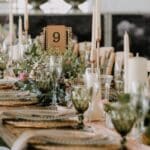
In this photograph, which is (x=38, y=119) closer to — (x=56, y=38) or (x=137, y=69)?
(x=137, y=69)

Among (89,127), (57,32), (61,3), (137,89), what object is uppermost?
(61,3)

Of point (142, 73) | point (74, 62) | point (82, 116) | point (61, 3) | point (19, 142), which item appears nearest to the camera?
point (19, 142)

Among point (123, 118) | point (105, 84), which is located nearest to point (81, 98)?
point (105, 84)

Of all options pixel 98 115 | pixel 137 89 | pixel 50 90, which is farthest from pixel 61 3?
pixel 137 89

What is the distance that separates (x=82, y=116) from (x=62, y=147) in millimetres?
594

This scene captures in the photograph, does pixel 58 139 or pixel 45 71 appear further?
pixel 45 71

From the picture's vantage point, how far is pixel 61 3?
733cm

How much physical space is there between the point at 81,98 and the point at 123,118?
0.50 metres

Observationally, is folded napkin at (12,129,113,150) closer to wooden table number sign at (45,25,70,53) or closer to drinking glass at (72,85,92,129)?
drinking glass at (72,85,92,129)

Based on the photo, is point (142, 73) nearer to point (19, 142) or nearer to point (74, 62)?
point (19, 142)

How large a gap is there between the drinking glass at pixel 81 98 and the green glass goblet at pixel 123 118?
0.43 meters

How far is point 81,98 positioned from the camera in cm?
199

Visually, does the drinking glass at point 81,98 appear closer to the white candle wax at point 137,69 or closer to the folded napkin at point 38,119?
the folded napkin at point 38,119

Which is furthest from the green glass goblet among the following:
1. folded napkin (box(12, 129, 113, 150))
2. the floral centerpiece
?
the floral centerpiece
